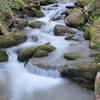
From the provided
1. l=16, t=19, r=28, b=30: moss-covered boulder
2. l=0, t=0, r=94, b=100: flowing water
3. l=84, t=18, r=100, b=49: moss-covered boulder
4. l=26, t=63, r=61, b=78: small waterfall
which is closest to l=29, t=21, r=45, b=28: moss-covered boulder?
l=16, t=19, r=28, b=30: moss-covered boulder

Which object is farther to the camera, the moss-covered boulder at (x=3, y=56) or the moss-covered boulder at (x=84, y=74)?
the moss-covered boulder at (x=3, y=56)

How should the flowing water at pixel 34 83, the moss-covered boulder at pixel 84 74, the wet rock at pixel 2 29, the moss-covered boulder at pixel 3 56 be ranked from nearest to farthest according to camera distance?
the flowing water at pixel 34 83 → the moss-covered boulder at pixel 84 74 → the moss-covered boulder at pixel 3 56 → the wet rock at pixel 2 29

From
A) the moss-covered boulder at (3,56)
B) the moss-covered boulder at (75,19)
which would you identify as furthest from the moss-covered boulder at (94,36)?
the moss-covered boulder at (3,56)

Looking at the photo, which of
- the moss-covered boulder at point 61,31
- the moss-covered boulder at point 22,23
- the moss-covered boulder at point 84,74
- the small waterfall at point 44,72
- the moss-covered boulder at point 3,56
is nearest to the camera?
the moss-covered boulder at point 84,74

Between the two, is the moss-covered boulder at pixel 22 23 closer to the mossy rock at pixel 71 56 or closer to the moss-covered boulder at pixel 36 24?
the moss-covered boulder at pixel 36 24

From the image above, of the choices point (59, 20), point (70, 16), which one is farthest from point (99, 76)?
point (59, 20)

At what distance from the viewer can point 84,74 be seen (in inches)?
277

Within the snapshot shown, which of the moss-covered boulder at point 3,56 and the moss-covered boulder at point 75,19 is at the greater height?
the moss-covered boulder at point 75,19

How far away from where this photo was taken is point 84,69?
23.2 ft

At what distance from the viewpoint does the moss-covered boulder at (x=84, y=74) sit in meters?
6.95

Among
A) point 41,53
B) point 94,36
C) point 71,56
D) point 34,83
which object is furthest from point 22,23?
point 34,83

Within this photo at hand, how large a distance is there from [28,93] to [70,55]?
2341 millimetres

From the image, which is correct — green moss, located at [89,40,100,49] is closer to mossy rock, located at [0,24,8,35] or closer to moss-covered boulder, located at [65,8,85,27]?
moss-covered boulder, located at [65,8,85,27]

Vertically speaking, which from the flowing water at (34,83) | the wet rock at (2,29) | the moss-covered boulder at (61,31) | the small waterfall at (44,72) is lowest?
the flowing water at (34,83)
